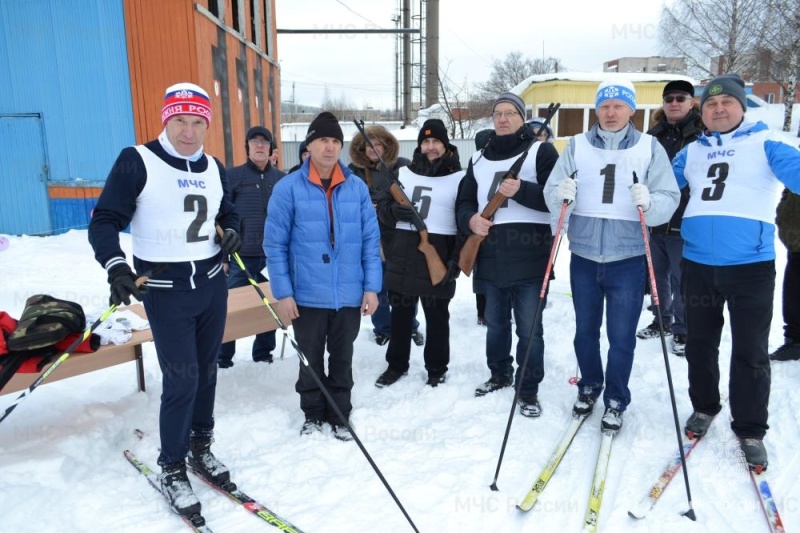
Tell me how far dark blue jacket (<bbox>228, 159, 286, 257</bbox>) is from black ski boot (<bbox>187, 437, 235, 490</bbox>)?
1.87m

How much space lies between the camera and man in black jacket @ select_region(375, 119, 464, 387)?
160 inches

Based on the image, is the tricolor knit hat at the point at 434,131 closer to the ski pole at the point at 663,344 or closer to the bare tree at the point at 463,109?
the ski pole at the point at 663,344

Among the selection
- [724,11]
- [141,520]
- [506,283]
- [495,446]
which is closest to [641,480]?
[495,446]

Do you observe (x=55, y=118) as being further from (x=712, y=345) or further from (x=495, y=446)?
(x=712, y=345)

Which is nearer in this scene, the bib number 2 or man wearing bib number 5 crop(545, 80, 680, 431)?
the bib number 2

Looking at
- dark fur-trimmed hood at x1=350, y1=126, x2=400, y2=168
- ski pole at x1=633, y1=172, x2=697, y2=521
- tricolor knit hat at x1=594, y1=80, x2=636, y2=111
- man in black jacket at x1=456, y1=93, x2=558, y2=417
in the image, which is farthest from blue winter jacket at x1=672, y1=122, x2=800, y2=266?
dark fur-trimmed hood at x1=350, y1=126, x2=400, y2=168

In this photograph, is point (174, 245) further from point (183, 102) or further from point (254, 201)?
point (254, 201)

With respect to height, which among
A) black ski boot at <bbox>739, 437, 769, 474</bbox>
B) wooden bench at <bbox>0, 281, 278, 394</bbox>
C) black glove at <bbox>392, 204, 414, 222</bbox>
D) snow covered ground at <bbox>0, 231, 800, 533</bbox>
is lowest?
snow covered ground at <bbox>0, 231, 800, 533</bbox>

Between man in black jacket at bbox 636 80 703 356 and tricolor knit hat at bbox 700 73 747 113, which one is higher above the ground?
tricolor knit hat at bbox 700 73 747 113

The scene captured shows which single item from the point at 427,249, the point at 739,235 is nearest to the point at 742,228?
the point at 739,235

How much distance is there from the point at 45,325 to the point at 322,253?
5.16 feet

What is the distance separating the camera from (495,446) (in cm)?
332

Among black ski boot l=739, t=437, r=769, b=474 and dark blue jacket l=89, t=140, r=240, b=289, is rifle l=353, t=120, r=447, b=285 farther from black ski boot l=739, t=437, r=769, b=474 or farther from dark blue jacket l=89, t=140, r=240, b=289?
black ski boot l=739, t=437, r=769, b=474

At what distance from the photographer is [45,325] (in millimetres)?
2896
